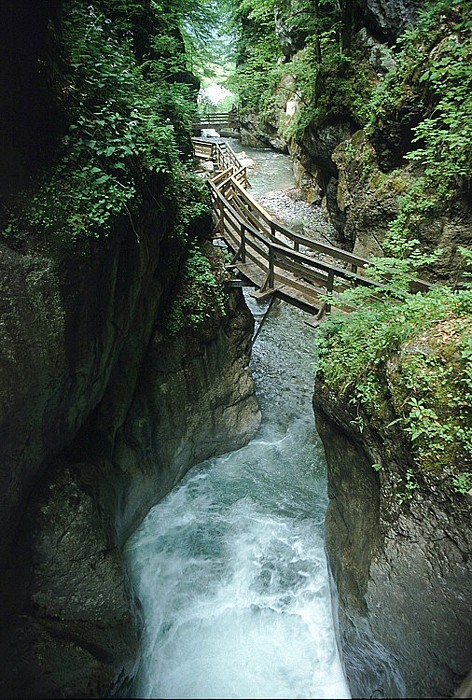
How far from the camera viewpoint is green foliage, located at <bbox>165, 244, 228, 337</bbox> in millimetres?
7422

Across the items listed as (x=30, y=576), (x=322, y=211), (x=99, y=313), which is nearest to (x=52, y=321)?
(x=99, y=313)

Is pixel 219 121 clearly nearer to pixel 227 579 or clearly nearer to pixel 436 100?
pixel 436 100

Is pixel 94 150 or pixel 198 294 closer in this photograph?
pixel 94 150

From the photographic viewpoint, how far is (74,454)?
539 cm

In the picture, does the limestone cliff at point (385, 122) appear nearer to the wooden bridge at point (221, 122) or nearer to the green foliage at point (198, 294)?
the green foliage at point (198, 294)

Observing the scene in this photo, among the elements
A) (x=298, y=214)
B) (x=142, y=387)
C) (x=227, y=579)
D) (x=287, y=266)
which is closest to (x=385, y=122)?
(x=287, y=266)

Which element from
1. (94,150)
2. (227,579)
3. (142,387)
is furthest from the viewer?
(142,387)

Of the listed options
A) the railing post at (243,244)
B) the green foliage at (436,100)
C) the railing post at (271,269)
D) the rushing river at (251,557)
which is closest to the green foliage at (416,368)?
the rushing river at (251,557)

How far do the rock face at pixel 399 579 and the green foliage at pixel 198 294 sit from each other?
324 cm

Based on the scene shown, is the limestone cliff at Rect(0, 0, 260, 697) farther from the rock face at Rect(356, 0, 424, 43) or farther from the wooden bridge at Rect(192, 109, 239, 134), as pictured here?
the wooden bridge at Rect(192, 109, 239, 134)

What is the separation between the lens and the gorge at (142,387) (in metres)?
4.11

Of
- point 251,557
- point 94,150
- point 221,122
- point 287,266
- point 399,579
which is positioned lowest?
point 251,557

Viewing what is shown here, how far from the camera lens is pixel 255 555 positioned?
21.5 ft

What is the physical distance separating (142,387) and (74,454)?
1.90 meters
